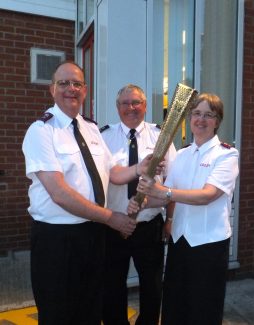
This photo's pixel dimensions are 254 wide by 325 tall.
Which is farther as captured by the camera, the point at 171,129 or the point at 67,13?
the point at 67,13

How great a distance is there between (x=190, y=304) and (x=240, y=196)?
205cm

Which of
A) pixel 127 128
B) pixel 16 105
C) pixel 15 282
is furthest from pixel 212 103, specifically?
pixel 16 105

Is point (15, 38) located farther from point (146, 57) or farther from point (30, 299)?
point (30, 299)

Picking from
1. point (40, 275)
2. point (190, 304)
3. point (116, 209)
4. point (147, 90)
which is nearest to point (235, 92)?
point (147, 90)

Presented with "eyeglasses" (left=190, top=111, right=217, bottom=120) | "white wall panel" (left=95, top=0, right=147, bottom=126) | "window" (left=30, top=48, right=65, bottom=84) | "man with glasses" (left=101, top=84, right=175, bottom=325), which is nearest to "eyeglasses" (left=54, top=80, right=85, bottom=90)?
"man with glasses" (left=101, top=84, right=175, bottom=325)

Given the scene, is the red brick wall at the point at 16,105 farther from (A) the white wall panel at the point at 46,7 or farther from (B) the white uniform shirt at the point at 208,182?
(B) the white uniform shirt at the point at 208,182

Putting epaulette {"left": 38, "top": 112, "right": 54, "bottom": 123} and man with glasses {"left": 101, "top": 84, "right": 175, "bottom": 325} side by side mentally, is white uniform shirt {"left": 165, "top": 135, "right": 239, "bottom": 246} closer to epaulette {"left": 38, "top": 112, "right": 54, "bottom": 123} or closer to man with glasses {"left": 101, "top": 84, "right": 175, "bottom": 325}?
man with glasses {"left": 101, "top": 84, "right": 175, "bottom": 325}

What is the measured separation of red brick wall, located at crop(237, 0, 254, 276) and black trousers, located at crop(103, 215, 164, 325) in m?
1.72

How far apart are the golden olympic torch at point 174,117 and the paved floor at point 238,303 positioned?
1778 mm

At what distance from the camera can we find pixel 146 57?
3.59m

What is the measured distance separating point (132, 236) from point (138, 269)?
0.28 metres

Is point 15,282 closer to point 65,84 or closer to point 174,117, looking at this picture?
point 65,84

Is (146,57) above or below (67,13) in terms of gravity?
below

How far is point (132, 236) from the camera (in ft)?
8.73
